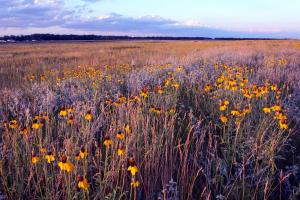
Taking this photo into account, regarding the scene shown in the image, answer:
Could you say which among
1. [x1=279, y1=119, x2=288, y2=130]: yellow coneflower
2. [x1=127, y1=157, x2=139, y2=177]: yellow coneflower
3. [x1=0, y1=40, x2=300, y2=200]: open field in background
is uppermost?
[x1=279, y1=119, x2=288, y2=130]: yellow coneflower

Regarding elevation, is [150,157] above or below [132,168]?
below

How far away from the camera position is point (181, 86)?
6.08 m

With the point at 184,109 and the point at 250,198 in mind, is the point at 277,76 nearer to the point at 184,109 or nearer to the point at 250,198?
the point at 184,109

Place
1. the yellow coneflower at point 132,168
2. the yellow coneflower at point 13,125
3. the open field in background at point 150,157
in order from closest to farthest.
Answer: the yellow coneflower at point 132,168 < the open field in background at point 150,157 < the yellow coneflower at point 13,125

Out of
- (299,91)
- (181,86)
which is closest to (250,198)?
(181,86)

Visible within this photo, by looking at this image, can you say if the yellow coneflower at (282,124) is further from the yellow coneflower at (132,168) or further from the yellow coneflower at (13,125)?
the yellow coneflower at (13,125)

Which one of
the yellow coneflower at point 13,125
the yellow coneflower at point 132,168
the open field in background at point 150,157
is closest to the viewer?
the yellow coneflower at point 132,168

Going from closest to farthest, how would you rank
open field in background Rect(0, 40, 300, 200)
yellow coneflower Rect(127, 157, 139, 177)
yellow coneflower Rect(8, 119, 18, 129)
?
yellow coneflower Rect(127, 157, 139, 177) → open field in background Rect(0, 40, 300, 200) → yellow coneflower Rect(8, 119, 18, 129)

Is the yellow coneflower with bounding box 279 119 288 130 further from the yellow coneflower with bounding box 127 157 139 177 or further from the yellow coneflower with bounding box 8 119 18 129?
the yellow coneflower with bounding box 8 119 18 129

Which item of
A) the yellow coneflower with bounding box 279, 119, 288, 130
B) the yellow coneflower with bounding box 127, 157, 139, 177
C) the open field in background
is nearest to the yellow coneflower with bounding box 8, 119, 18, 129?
the open field in background

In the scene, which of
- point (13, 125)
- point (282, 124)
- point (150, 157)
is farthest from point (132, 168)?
point (282, 124)

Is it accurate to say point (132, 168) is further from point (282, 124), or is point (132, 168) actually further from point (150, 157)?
point (282, 124)

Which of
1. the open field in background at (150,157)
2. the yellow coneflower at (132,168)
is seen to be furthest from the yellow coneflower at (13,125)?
the yellow coneflower at (132,168)

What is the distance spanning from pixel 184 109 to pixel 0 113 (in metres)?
2.90
